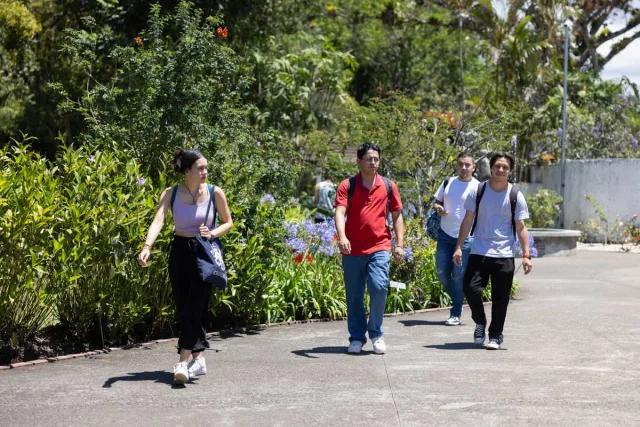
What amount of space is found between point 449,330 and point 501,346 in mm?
1274

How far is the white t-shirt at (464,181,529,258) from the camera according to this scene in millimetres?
9539

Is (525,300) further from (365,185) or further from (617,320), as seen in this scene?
(365,185)

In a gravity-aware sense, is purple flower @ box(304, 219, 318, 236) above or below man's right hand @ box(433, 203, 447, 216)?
below

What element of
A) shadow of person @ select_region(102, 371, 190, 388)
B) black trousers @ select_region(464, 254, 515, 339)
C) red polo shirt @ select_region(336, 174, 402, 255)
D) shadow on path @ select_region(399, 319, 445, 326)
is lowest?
shadow of person @ select_region(102, 371, 190, 388)

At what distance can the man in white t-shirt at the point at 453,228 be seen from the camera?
1101 centimetres

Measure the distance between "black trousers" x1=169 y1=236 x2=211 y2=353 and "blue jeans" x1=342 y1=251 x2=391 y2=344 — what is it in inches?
66.9

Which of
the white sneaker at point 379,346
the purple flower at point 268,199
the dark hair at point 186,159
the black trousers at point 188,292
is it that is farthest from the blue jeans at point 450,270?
the dark hair at point 186,159

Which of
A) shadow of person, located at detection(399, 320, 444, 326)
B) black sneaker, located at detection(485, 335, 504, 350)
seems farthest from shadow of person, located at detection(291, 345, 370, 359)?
shadow of person, located at detection(399, 320, 444, 326)

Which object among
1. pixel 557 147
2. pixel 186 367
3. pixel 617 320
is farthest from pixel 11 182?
pixel 557 147

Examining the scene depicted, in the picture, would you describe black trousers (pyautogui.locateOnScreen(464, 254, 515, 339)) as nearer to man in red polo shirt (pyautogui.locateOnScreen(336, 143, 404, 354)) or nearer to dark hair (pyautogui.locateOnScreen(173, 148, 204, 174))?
man in red polo shirt (pyautogui.locateOnScreen(336, 143, 404, 354))

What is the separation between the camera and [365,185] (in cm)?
923

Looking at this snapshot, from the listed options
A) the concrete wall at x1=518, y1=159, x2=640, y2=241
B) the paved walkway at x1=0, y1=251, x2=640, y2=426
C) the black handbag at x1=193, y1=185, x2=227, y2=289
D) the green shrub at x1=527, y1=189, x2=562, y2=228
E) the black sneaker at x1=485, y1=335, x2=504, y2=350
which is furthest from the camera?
the concrete wall at x1=518, y1=159, x2=640, y2=241

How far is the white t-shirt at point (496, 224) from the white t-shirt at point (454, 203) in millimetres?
1344

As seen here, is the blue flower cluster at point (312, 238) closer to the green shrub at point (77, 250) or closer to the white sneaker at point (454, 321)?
the white sneaker at point (454, 321)
